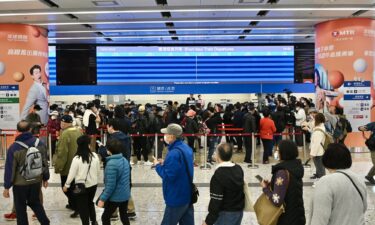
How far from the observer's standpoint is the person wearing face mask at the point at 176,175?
4.00 meters

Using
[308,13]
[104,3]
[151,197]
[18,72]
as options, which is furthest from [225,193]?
[18,72]

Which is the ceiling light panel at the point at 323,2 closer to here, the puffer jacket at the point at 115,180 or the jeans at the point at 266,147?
the jeans at the point at 266,147

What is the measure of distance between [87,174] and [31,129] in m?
1.05

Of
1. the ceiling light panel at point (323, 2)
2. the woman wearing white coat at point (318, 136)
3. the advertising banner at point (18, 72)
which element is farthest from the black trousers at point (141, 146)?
the ceiling light panel at point (323, 2)

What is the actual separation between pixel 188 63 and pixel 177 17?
4892 mm

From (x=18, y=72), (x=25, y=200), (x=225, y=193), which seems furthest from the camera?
(x=18, y=72)

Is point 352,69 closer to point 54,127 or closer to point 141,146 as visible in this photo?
point 141,146

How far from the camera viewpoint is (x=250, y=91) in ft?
56.0

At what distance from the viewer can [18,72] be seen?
40.4 feet

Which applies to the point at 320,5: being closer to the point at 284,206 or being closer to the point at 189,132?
the point at 189,132

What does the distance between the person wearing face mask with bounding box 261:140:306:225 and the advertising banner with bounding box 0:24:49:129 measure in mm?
10556

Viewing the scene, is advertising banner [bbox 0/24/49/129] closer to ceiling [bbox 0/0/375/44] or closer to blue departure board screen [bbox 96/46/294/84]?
ceiling [bbox 0/0/375/44]

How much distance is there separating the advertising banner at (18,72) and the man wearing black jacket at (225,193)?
10.1m

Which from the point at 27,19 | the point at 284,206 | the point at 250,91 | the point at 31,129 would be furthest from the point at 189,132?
the point at 250,91
